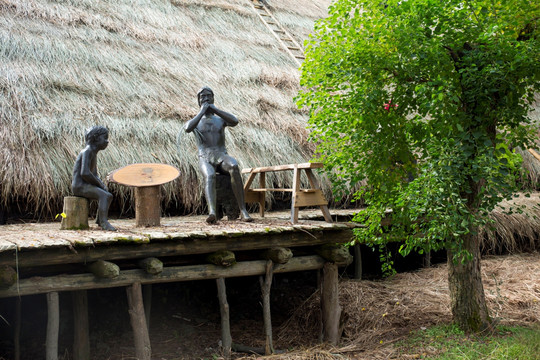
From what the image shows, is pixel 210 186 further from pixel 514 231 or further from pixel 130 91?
pixel 514 231

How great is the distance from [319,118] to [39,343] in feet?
13.3

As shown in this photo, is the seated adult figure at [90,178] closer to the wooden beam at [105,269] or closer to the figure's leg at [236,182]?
the wooden beam at [105,269]

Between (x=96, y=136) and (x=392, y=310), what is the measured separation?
4.29 meters

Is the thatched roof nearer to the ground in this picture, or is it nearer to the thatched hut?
the thatched hut

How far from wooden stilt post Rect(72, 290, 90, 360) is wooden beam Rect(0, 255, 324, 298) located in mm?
586

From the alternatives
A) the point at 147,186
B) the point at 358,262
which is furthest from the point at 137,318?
the point at 358,262

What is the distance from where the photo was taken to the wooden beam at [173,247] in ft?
13.5

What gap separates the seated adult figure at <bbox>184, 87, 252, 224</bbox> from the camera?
589cm

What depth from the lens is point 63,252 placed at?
4195mm

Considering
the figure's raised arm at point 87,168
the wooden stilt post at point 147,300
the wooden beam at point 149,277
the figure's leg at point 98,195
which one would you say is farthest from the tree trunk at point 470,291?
the figure's raised arm at point 87,168

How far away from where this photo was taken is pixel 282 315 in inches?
279

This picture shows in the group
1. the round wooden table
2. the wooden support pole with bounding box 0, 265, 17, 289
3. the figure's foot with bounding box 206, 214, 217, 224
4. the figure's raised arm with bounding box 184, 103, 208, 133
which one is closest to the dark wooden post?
the round wooden table

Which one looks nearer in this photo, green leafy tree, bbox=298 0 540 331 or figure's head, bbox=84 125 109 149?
green leafy tree, bbox=298 0 540 331

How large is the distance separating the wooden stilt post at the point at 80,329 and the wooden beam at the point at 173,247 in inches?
32.4
